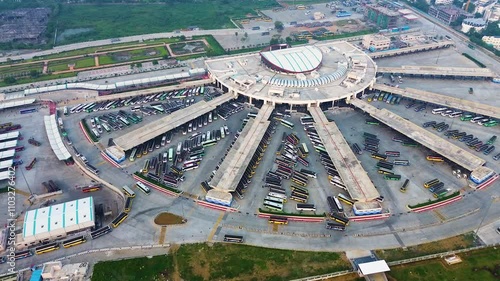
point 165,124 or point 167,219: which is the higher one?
point 165,124

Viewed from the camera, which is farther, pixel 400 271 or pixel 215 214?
pixel 215 214

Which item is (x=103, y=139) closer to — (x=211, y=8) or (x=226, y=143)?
(x=226, y=143)

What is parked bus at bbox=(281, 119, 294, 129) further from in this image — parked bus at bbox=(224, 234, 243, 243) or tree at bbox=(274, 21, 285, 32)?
tree at bbox=(274, 21, 285, 32)

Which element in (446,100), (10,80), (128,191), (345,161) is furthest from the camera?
(10,80)

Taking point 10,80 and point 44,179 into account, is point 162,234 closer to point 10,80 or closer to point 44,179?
point 44,179

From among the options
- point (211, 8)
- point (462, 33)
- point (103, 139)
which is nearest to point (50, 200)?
point (103, 139)

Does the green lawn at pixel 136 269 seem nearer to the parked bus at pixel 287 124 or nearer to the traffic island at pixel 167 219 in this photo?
the traffic island at pixel 167 219

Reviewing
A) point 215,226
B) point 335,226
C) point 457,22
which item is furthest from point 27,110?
point 457,22

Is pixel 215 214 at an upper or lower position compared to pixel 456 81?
lower
